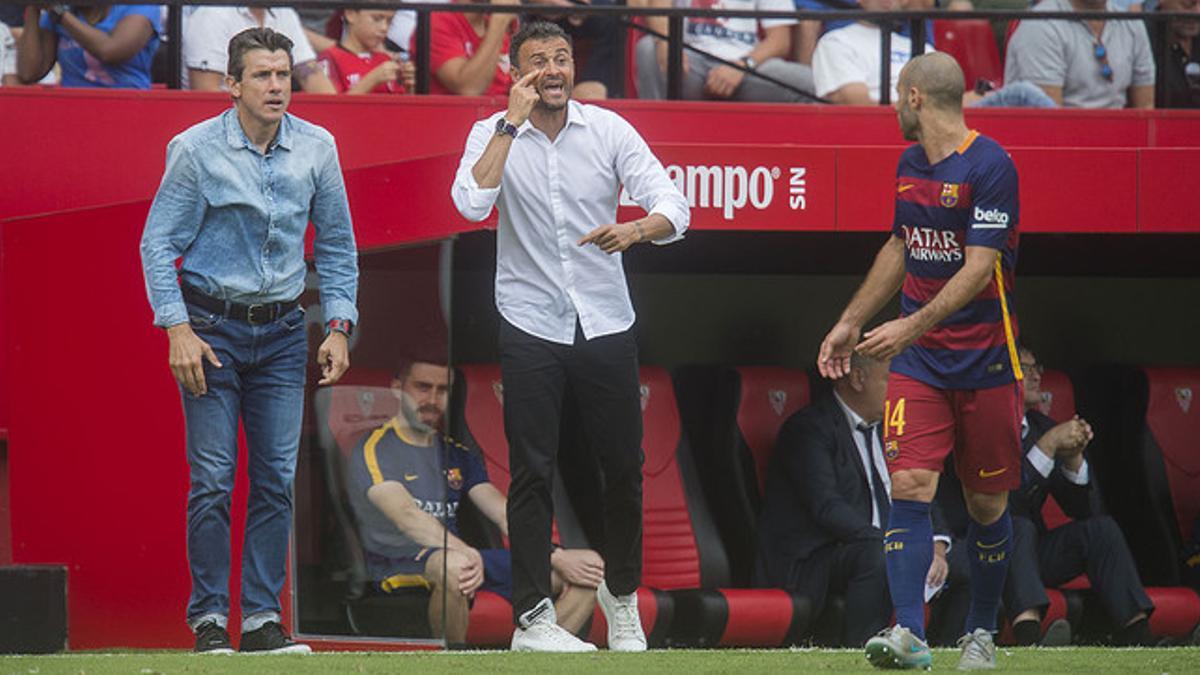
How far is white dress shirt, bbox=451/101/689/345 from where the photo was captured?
689 cm

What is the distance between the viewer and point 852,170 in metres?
8.76

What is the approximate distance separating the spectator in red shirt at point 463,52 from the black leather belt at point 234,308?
312 centimetres

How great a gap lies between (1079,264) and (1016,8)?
54.4 inches

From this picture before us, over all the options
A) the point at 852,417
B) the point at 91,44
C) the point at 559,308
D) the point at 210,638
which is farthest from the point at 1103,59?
the point at 210,638

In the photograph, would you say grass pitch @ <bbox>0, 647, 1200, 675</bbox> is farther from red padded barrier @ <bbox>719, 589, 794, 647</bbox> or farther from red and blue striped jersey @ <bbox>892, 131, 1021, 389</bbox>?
red padded barrier @ <bbox>719, 589, 794, 647</bbox>

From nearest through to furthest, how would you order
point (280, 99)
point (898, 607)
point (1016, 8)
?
1. point (898, 607)
2. point (280, 99)
3. point (1016, 8)

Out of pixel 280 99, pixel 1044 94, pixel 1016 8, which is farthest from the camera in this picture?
pixel 1016 8

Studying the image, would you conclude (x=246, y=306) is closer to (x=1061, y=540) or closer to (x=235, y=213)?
(x=235, y=213)

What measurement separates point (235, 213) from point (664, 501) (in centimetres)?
403

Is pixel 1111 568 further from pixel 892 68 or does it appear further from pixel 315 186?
pixel 315 186

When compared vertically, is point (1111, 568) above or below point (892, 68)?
below

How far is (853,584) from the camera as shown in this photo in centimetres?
945

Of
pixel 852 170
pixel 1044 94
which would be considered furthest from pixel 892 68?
pixel 852 170

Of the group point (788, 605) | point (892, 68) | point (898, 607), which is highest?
point (892, 68)
